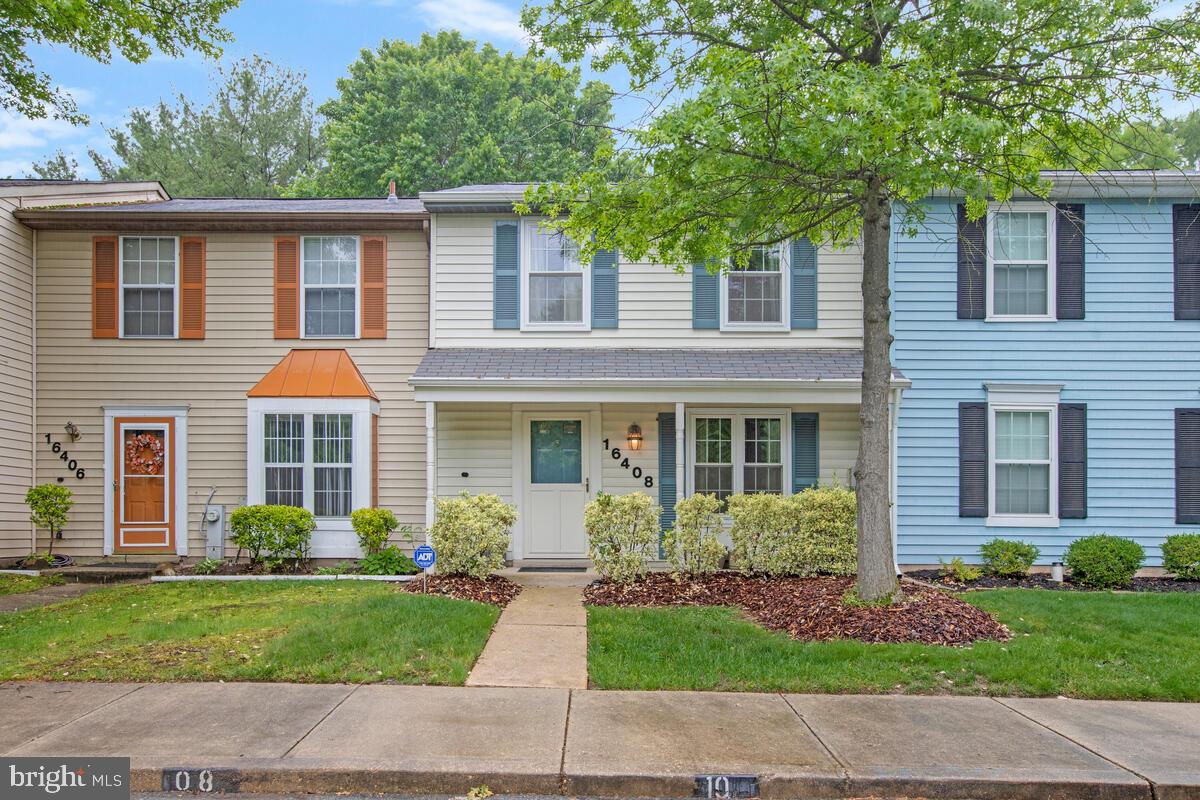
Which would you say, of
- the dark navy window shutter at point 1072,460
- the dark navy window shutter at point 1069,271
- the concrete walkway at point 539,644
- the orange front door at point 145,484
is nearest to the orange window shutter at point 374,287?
the orange front door at point 145,484

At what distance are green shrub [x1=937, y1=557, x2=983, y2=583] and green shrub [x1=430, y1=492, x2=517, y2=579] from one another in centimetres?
552

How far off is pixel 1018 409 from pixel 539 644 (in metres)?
7.63

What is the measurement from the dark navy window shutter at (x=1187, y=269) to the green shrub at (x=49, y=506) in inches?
601

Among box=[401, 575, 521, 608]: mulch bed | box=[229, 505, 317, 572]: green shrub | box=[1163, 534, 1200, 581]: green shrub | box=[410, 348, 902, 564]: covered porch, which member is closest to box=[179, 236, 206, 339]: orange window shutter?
box=[229, 505, 317, 572]: green shrub

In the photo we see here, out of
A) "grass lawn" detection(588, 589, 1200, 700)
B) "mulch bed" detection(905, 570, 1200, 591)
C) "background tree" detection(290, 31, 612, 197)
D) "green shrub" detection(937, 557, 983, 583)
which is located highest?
"background tree" detection(290, 31, 612, 197)

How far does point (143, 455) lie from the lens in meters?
11.3

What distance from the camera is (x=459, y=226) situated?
11.2 meters

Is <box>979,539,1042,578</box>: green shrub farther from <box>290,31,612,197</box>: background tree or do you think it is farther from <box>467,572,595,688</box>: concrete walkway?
<box>290,31,612,197</box>: background tree

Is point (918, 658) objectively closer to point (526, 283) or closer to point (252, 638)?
point (252, 638)

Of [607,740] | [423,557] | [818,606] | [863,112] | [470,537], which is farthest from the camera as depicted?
A: [470,537]

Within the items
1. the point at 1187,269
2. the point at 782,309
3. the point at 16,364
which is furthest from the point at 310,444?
the point at 1187,269

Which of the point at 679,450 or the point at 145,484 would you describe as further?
the point at 145,484

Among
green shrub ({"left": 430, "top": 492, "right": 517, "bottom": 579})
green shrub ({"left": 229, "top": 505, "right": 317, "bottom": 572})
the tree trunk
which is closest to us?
the tree trunk
